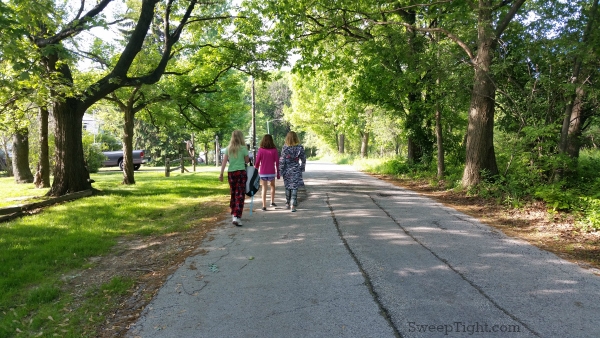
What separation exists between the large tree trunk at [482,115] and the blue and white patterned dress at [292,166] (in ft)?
16.6

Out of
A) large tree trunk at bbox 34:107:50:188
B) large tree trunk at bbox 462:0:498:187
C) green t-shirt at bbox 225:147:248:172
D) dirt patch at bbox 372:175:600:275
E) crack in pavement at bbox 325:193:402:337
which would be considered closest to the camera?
crack in pavement at bbox 325:193:402:337

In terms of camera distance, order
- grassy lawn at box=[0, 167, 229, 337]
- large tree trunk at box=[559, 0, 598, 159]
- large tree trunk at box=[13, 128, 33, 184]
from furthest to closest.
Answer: large tree trunk at box=[13, 128, 33, 184] → large tree trunk at box=[559, 0, 598, 159] → grassy lawn at box=[0, 167, 229, 337]

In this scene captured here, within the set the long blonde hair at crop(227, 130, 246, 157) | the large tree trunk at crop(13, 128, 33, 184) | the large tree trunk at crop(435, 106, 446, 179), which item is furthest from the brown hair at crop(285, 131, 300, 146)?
the large tree trunk at crop(13, 128, 33, 184)

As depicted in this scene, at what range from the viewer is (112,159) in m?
30.6

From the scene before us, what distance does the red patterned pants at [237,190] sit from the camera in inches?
284

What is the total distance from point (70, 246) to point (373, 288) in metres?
4.84

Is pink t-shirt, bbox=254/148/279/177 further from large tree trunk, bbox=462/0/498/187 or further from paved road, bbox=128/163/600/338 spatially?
large tree trunk, bbox=462/0/498/187

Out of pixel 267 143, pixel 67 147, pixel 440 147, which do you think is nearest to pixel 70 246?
pixel 267 143

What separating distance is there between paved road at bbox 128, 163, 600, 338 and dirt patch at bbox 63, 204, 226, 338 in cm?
18

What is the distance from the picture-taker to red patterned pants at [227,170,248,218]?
7219mm

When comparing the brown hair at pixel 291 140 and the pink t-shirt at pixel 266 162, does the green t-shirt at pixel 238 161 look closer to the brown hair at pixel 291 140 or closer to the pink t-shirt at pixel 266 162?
the pink t-shirt at pixel 266 162

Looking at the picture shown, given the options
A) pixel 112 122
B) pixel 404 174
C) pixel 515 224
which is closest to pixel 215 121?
pixel 404 174

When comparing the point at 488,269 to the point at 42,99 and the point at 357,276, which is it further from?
the point at 42,99

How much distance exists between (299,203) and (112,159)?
26.0 m
